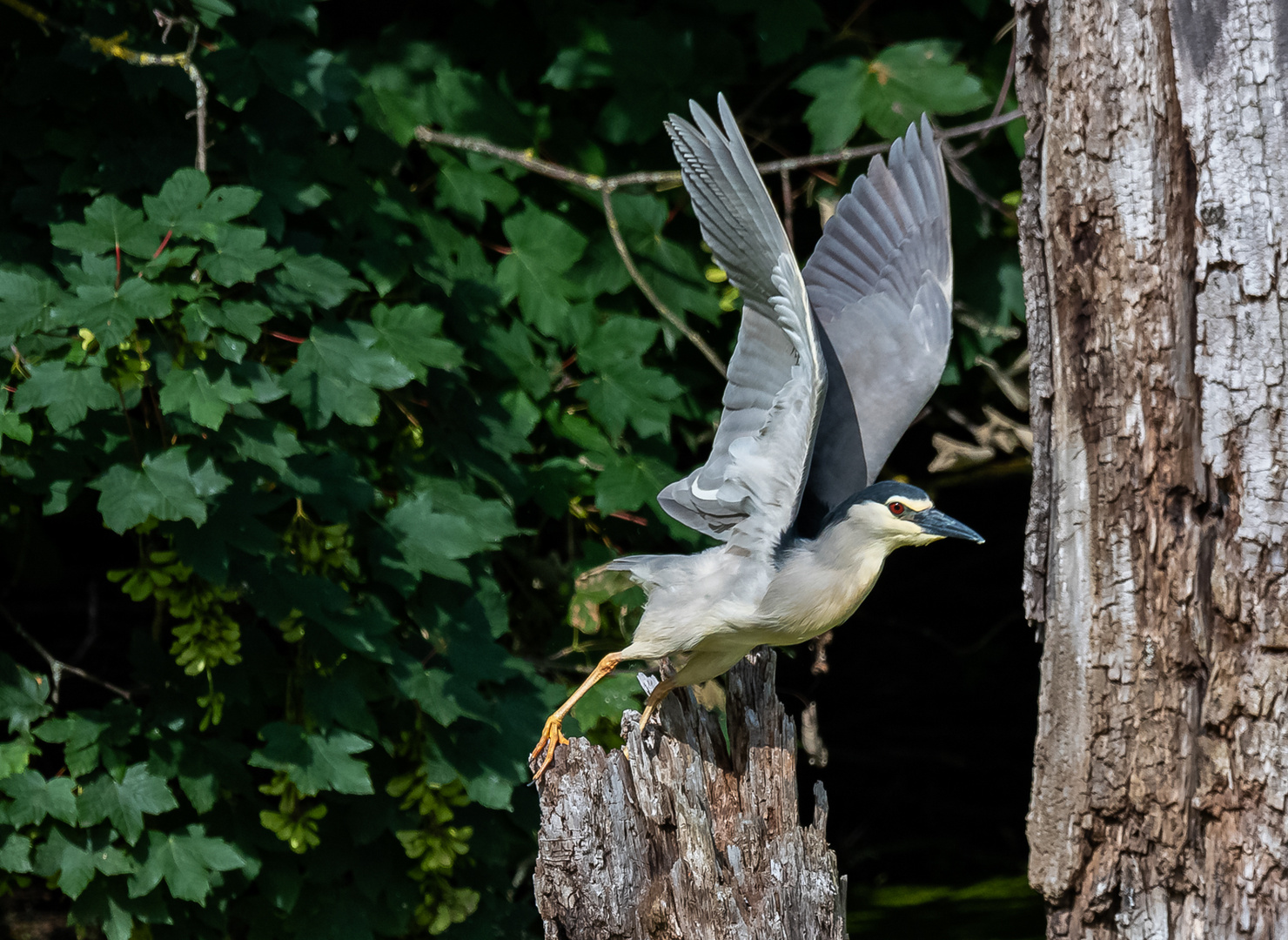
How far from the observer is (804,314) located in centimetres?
174

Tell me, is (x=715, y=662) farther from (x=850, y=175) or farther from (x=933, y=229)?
(x=850, y=175)

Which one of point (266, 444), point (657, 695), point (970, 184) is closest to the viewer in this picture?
point (657, 695)

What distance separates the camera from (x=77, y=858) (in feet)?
7.64

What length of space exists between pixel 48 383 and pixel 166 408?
189 millimetres

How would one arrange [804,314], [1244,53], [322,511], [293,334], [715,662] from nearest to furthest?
[1244,53] < [804,314] < [715,662] < [322,511] < [293,334]

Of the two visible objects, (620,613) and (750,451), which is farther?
(620,613)

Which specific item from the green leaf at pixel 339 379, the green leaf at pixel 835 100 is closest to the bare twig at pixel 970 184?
the green leaf at pixel 835 100

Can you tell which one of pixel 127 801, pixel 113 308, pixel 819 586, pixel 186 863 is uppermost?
pixel 113 308

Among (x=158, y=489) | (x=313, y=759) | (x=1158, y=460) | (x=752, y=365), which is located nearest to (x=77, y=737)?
(x=313, y=759)

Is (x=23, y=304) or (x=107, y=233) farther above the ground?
(x=107, y=233)

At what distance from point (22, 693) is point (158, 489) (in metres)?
0.59

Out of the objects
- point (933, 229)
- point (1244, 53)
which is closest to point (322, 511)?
point (933, 229)

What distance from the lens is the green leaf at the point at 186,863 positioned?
2326 millimetres

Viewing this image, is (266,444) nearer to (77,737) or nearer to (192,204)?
(192,204)
